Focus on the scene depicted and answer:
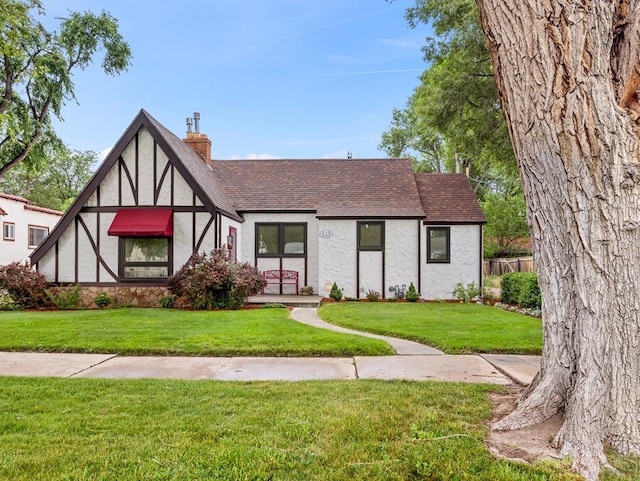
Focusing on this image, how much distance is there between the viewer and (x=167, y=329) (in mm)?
7836

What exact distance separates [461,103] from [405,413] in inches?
471

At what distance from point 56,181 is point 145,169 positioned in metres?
34.5

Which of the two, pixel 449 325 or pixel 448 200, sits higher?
pixel 448 200

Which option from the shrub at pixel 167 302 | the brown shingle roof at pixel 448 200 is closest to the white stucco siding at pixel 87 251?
the shrub at pixel 167 302

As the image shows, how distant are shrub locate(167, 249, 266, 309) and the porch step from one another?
1056mm

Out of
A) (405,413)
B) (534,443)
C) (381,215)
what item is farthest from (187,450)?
(381,215)

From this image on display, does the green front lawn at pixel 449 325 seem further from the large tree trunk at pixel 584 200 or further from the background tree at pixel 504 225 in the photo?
the background tree at pixel 504 225

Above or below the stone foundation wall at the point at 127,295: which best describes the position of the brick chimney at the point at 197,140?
above

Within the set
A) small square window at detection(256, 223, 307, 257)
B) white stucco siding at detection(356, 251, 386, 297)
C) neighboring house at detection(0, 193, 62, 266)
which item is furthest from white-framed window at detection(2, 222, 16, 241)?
white stucco siding at detection(356, 251, 386, 297)

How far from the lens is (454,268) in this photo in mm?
14352

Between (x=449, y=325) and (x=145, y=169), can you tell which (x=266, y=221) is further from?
(x=449, y=325)

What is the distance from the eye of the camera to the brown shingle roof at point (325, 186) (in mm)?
14742

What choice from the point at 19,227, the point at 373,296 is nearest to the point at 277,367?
the point at 373,296

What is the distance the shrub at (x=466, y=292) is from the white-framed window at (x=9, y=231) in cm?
2054
